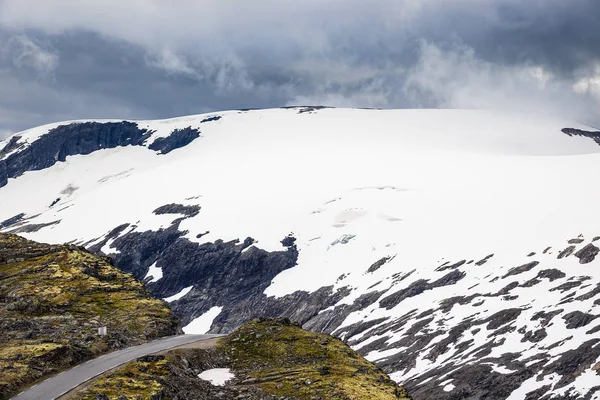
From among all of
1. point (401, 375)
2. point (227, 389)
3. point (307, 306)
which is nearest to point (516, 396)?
point (401, 375)

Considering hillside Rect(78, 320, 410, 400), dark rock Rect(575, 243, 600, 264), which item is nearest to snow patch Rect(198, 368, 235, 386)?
hillside Rect(78, 320, 410, 400)

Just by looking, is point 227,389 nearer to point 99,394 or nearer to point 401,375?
point 99,394

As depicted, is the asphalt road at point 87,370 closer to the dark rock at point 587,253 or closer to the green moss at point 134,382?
the green moss at point 134,382

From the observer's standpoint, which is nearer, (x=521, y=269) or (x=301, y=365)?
(x=301, y=365)

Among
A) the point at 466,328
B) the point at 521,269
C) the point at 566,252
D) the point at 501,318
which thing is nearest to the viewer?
the point at 501,318

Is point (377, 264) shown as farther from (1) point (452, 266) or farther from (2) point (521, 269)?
(2) point (521, 269)

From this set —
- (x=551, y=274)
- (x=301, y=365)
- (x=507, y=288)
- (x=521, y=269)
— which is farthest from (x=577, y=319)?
(x=301, y=365)

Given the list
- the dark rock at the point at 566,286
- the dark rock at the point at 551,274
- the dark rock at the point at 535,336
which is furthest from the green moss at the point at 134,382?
the dark rock at the point at 551,274
